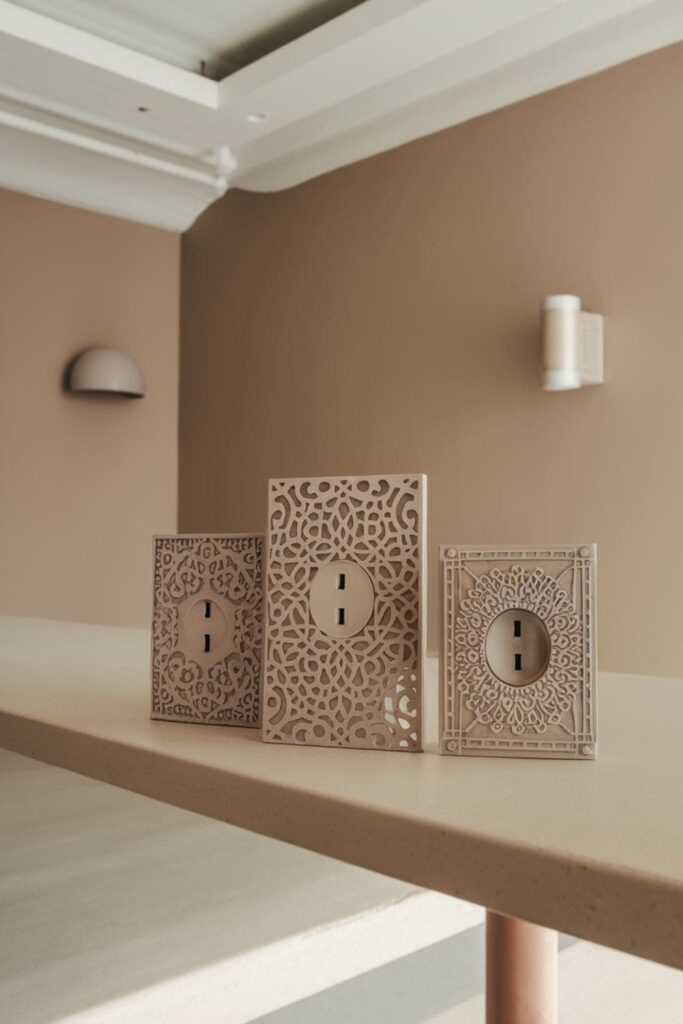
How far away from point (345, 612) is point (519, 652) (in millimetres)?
149

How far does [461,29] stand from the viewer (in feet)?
11.6

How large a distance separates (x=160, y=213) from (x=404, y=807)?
5.26 m

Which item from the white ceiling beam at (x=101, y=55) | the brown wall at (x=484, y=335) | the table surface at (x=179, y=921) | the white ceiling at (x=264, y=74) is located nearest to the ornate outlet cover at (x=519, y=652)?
the table surface at (x=179, y=921)

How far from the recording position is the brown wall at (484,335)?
3590mm

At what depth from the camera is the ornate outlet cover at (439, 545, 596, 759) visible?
0.80 meters

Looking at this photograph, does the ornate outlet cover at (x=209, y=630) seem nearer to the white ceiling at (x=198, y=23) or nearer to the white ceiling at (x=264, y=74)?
the white ceiling at (x=264, y=74)

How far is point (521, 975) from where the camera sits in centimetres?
101

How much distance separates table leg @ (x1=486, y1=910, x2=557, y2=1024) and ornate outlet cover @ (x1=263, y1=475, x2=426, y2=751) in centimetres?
32

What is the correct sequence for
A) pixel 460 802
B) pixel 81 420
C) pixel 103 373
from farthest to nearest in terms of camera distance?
pixel 81 420 → pixel 103 373 → pixel 460 802

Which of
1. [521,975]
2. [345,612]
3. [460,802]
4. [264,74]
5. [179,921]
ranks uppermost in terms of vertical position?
[264,74]

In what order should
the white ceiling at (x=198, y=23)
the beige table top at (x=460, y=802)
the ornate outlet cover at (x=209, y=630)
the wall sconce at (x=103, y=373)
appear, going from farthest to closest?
the wall sconce at (x=103, y=373) < the white ceiling at (x=198, y=23) < the ornate outlet cover at (x=209, y=630) < the beige table top at (x=460, y=802)

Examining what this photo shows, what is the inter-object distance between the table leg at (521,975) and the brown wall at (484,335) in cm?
265

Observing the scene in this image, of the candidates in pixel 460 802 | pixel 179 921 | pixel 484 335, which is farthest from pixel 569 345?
pixel 460 802

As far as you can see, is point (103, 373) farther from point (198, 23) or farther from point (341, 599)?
point (341, 599)
